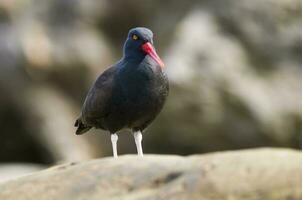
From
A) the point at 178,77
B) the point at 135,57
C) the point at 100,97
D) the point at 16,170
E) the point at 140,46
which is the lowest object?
the point at 16,170

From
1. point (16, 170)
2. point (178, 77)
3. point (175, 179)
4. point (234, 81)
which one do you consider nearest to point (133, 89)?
point (175, 179)

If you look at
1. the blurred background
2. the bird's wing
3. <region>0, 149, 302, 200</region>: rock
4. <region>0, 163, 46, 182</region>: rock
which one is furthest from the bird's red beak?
the blurred background

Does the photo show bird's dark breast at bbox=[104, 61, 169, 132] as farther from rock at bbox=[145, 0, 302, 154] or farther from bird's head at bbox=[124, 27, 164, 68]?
rock at bbox=[145, 0, 302, 154]

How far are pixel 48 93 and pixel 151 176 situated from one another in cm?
1341

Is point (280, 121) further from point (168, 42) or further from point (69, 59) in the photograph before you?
point (69, 59)

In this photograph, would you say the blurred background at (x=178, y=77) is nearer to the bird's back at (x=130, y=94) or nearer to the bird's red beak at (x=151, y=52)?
the bird's back at (x=130, y=94)

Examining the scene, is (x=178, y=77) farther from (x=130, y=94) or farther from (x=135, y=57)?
(x=130, y=94)

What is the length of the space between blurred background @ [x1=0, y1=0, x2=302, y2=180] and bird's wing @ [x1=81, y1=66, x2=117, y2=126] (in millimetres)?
7372

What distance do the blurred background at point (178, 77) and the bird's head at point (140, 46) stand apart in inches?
314

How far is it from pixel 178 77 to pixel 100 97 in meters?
8.39

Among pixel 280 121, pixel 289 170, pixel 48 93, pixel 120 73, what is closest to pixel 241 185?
pixel 289 170

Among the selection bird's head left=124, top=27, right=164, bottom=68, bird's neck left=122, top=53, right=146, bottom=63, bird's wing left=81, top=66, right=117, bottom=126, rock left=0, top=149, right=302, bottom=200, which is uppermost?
bird's head left=124, top=27, right=164, bottom=68

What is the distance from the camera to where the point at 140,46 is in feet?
36.4

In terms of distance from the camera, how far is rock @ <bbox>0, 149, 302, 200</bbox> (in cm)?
723
